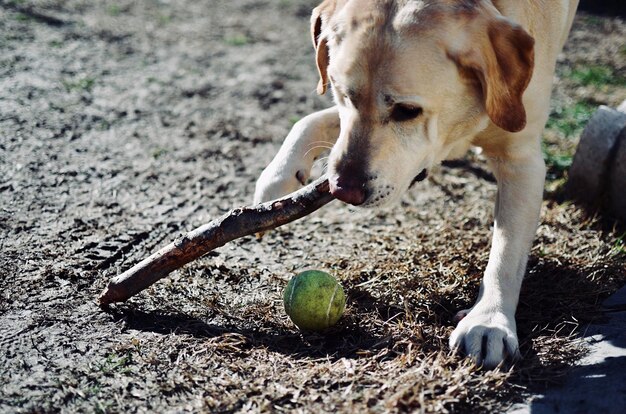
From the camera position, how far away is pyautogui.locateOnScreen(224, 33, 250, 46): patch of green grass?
25.5ft

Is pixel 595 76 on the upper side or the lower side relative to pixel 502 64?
lower

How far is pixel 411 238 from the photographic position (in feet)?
13.8

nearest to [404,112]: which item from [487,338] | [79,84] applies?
[487,338]

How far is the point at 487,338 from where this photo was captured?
295 centimetres

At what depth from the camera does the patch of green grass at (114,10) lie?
27.3 ft

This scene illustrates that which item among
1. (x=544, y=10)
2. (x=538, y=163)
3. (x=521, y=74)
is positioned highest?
(x=544, y=10)

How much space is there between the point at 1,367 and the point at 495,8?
2475 millimetres

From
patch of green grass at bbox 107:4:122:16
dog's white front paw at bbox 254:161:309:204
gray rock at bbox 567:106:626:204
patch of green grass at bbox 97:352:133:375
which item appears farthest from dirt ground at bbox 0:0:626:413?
patch of green grass at bbox 107:4:122:16

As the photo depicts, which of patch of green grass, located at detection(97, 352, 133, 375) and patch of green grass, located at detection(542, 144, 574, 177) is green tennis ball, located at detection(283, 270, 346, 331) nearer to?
patch of green grass, located at detection(97, 352, 133, 375)

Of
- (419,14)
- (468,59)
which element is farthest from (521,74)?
(419,14)

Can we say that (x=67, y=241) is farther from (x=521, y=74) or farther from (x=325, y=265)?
(x=521, y=74)

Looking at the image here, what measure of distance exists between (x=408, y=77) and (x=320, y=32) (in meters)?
0.78

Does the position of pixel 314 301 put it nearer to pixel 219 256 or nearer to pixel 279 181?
pixel 279 181

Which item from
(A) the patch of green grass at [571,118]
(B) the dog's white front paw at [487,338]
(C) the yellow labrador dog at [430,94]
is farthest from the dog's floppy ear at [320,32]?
(A) the patch of green grass at [571,118]
